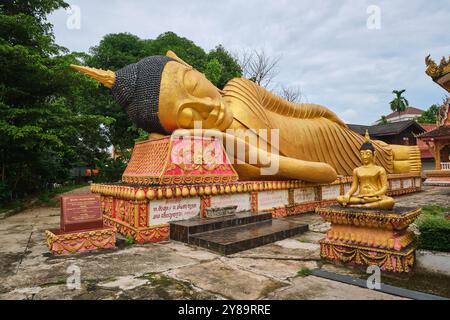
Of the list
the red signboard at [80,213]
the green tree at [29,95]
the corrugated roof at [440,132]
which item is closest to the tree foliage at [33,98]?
the green tree at [29,95]

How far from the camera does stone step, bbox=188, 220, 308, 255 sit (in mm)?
4324

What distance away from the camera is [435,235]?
12.2ft

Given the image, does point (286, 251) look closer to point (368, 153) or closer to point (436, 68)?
point (368, 153)

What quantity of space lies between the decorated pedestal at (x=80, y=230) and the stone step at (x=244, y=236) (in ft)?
4.34

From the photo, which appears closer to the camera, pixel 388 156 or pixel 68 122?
pixel 68 122

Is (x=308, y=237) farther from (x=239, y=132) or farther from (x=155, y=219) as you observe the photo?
(x=239, y=132)

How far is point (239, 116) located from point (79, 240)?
190 inches

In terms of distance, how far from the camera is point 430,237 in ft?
12.3

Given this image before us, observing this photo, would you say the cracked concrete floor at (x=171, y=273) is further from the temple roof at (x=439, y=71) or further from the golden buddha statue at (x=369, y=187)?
the temple roof at (x=439, y=71)

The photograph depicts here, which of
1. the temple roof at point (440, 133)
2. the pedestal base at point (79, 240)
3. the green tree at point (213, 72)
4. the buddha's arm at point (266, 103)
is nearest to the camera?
the pedestal base at point (79, 240)

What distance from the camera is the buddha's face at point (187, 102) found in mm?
6424
